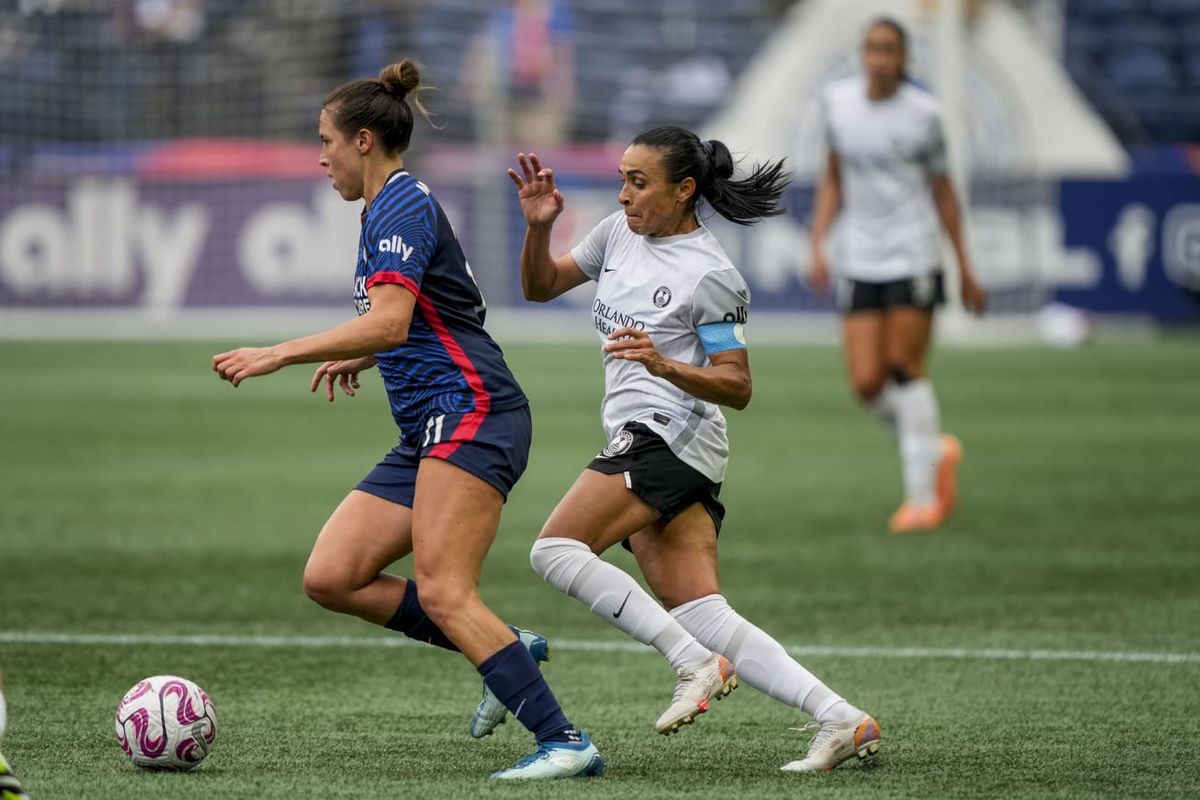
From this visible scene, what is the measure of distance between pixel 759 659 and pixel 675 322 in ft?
2.89

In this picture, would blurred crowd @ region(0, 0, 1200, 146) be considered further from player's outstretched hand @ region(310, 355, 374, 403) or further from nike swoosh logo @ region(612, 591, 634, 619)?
nike swoosh logo @ region(612, 591, 634, 619)

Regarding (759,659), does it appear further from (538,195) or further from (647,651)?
(647,651)

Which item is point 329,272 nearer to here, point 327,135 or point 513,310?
point 513,310

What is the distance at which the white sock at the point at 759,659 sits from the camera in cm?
480

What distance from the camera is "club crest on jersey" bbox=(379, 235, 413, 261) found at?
15.2 ft

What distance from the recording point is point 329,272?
24.0 m

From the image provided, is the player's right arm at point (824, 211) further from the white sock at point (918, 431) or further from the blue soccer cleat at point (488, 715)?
the blue soccer cleat at point (488, 715)

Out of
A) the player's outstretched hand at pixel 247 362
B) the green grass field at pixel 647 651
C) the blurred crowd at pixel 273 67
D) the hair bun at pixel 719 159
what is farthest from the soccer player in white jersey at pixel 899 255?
the blurred crowd at pixel 273 67

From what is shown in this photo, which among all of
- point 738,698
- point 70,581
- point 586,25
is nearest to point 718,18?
point 586,25

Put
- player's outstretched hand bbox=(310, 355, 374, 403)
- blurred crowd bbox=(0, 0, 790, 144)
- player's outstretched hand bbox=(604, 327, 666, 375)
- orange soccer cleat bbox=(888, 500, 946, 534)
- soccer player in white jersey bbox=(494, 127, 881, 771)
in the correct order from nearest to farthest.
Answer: player's outstretched hand bbox=(604, 327, 666, 375) → soccer player in white jersey bbox=(494, 127, 881, 771) → player's outstretched hand bbox=(310, 355, 374, 403) → orange soccer cleat bbox=(888, 500, 946, 534) → blurred crowd bbox=(0, 0, 790, 144)

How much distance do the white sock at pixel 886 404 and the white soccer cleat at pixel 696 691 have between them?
16.8 feet

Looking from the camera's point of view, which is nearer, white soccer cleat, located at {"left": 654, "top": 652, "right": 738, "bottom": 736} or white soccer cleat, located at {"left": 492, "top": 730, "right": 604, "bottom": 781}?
white soccer cleat, located at {"left": 492, "top": 730, "right": 604, "bottom": 781}

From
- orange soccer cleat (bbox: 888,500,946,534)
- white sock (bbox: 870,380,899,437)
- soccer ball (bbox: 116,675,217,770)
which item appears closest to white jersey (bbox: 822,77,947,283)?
white sock (bbox: 870,380,899,437)

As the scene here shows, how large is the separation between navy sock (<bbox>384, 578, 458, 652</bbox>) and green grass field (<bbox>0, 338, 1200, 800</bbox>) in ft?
0.88
